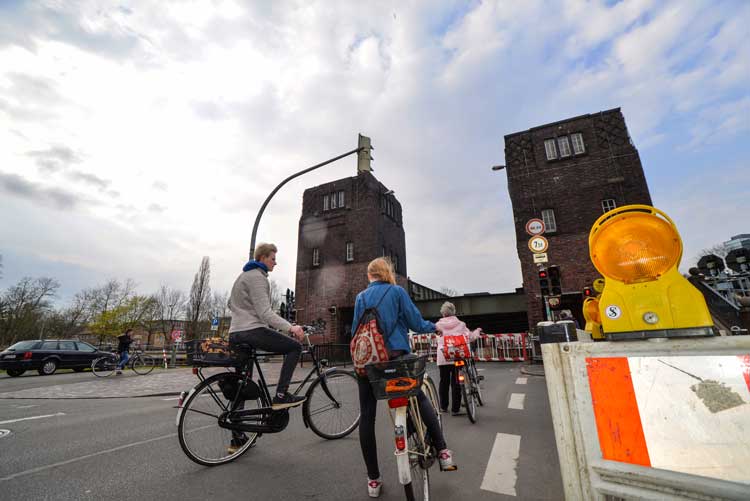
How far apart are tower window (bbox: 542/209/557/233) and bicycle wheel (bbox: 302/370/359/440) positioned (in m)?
16.8

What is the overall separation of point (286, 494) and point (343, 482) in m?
0.47

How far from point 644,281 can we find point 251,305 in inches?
128

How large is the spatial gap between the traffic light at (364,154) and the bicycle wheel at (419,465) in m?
7.52

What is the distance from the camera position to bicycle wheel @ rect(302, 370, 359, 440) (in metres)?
3.88

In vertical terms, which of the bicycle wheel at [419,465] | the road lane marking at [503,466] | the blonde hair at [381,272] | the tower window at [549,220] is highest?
the tower window at [549,220]

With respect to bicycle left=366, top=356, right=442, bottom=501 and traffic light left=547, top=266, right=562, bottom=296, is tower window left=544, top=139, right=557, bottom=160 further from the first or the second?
bicycle left=366, top=356, right=442, bottom=501

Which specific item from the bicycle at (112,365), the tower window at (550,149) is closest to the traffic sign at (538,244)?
the tower window at (550,149)

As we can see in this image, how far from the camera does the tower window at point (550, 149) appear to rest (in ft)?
62.2

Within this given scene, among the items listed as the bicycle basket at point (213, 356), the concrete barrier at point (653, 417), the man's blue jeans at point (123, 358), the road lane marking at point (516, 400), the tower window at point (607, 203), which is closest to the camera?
the concrete barrier at point (653, 417)

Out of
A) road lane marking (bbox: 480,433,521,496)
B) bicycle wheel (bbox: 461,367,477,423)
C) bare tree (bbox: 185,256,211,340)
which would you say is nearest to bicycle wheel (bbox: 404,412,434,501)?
road lane marking (bbox: 480,433,521,496)

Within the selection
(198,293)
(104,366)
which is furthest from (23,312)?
(104,366)

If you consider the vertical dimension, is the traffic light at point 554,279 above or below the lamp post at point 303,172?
below

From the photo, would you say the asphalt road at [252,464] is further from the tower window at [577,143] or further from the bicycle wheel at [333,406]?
the tower window at [577,143]

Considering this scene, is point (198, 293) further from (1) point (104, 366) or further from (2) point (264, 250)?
(2) point (264, 250)
